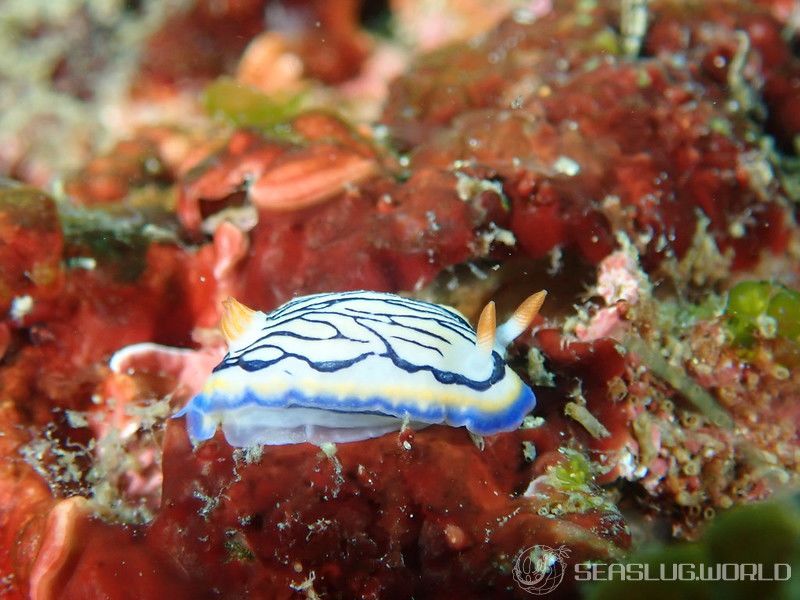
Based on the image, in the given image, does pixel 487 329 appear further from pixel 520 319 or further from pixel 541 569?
pixel 541 569

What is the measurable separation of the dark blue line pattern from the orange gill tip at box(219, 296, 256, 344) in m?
0.08

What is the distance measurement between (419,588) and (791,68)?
5032mm

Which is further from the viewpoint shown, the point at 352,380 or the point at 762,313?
the point at 762,313

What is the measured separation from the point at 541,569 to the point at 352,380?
0.92 metres

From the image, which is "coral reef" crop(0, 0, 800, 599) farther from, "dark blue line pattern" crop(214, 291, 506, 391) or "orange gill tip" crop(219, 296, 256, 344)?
"orange gill tip" crop(219, 296, 256, 344)

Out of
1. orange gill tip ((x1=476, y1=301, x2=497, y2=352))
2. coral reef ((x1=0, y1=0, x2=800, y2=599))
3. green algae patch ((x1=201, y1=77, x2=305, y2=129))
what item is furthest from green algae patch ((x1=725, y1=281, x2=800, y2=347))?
green algae patch ((x1=201, y1=77, x2=305, y2=129))

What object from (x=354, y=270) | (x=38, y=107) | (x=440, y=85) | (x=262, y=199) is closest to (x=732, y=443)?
(x=354, y=270)

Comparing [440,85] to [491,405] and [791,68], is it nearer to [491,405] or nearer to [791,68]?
[791,68]

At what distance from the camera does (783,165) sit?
4570 mm

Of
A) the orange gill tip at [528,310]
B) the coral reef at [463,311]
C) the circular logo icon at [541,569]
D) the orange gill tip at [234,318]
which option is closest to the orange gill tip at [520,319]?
the orange gill tip at [528,310]

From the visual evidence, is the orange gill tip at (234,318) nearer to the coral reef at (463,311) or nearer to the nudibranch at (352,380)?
the nudibranch at (352,380)

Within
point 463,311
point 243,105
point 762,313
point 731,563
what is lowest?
point 243,105

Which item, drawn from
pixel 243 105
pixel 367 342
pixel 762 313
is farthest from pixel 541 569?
pixel 243 105

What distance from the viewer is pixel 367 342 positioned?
7.49 ft
